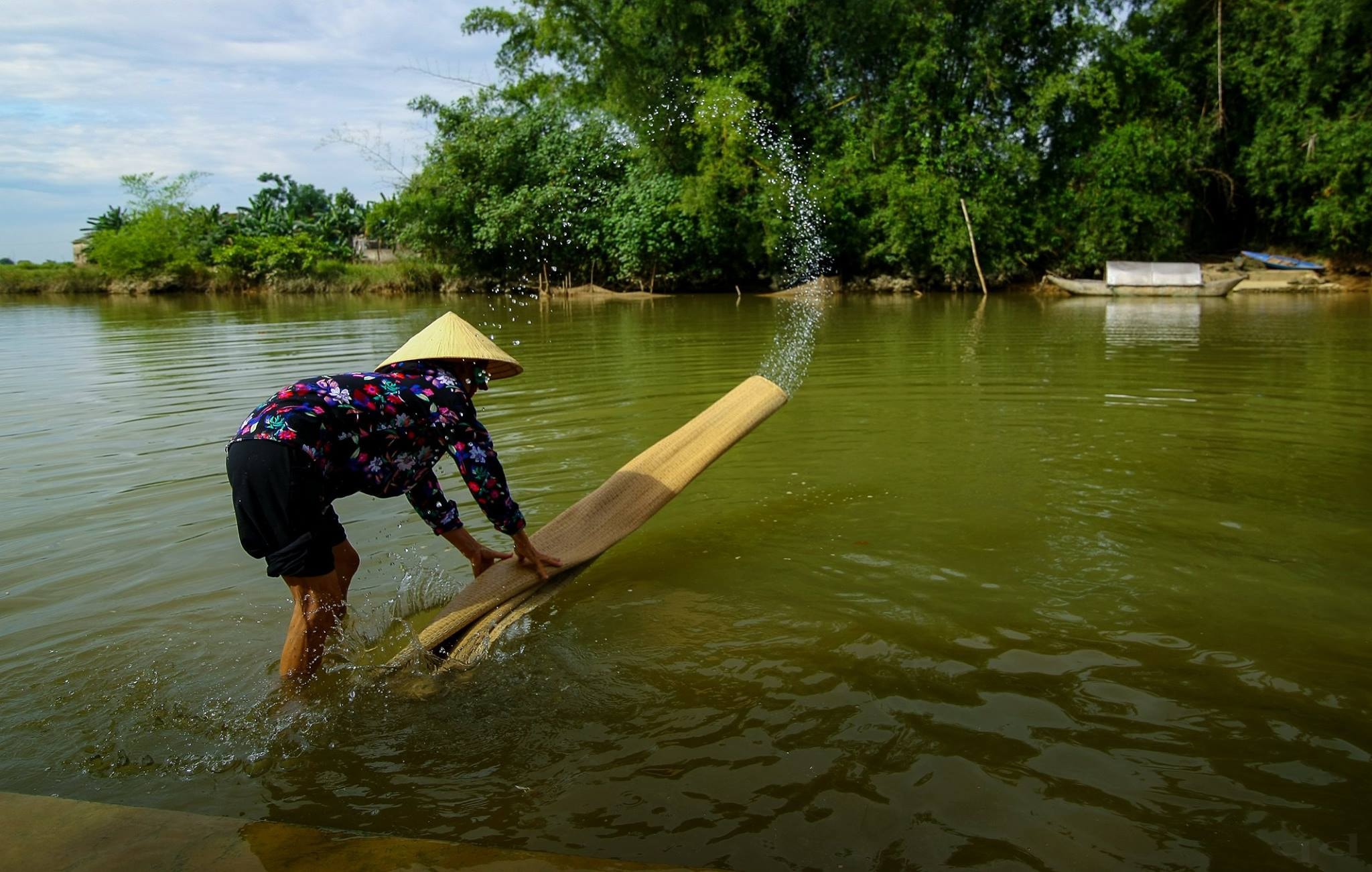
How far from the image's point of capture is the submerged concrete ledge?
6.24ft

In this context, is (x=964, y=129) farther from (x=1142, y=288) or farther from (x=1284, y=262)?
(x=1284, y=262)

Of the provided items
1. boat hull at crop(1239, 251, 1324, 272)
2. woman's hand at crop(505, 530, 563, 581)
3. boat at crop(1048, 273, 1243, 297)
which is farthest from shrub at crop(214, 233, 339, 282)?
woman's hand at crop(505, 530, 563, 581)

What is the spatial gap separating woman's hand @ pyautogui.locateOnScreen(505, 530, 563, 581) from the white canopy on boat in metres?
19.9

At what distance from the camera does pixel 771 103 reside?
Answer: 23984 millimetres

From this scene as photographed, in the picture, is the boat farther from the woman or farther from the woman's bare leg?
the woman's bare leg

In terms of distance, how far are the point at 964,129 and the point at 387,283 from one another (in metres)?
18.5

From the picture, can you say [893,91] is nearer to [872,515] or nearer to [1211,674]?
[872,515]

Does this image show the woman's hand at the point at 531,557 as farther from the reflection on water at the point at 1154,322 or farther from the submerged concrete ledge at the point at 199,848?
the reflection on water at the point at 1154,322

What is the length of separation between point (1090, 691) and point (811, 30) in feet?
76.7

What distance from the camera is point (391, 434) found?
9.52 ft

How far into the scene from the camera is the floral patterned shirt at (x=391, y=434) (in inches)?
109

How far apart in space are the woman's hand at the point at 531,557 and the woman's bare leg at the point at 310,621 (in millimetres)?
619

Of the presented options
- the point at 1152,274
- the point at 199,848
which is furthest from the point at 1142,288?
the point at 199,848

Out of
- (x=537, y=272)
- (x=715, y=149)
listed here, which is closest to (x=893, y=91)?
(x=715, y=149)
